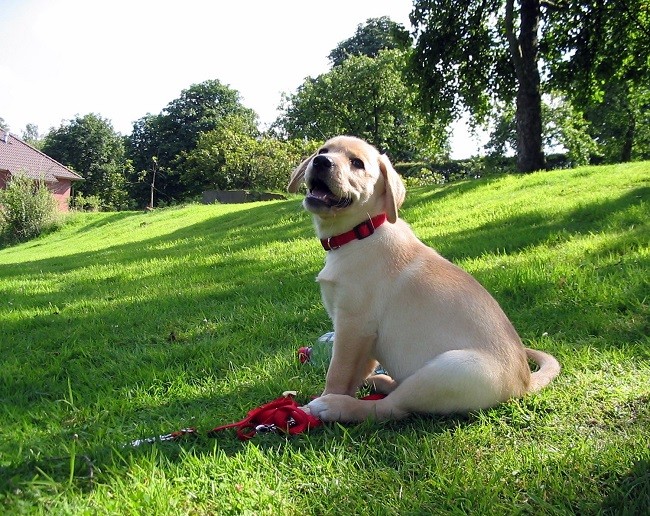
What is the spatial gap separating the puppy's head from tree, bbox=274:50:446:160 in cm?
3566

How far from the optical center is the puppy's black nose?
2.98 meters

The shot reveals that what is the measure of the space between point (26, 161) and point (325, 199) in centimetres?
4625

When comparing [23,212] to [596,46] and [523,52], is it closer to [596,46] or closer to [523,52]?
[523,52]

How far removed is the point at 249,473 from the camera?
2.19m

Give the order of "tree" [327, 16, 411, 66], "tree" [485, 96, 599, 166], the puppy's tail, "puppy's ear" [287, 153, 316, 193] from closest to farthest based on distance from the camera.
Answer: the puppy's tail → "puppy's ear" [287, 153, 316, 193] → "tree" [485, 96, 599, 166] → "tree" [327, 16, 411, 66]

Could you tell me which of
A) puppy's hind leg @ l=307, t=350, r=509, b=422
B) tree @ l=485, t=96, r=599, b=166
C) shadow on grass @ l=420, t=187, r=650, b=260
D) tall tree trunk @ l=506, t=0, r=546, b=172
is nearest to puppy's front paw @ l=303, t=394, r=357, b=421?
puppy's hind leg @ l=307, t=350, r=509, b=422

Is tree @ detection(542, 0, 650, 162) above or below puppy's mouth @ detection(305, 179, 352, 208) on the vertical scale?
above

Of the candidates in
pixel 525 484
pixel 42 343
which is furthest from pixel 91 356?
pixel 525 484

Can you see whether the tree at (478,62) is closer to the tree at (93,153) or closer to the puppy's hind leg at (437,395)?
the puppy's hind leg at (437,395)

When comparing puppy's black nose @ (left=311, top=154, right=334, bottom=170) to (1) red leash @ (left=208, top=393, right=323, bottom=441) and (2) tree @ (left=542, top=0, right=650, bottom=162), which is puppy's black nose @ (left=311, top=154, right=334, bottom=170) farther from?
(2) tree @ (left=542, top=0, right=650, bottom=162)

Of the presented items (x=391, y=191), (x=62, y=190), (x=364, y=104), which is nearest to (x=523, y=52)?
(x=391, y=191)

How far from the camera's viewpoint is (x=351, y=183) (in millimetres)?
2986

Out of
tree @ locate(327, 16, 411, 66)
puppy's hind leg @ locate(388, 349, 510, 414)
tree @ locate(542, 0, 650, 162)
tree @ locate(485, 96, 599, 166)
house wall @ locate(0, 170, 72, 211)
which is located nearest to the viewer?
puppy's hind leg @ locate(388, 349, 510, 414)

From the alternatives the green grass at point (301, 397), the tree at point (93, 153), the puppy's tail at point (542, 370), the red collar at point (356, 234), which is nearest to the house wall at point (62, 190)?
the tree at point (93, 153)
